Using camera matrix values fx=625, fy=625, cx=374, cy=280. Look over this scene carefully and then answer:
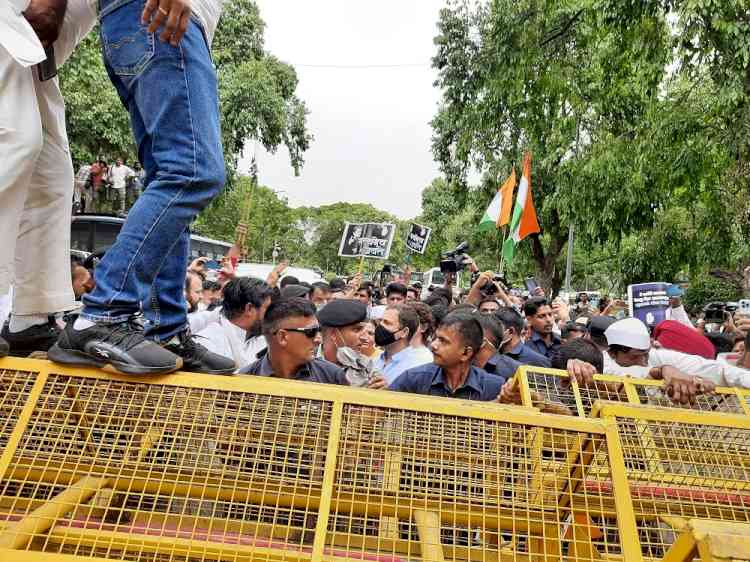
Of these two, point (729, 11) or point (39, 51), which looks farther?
point (729, 11)

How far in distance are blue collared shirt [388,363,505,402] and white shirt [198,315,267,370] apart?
3.73 feet

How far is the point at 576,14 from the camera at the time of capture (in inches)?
396

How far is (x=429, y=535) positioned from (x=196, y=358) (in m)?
1.03

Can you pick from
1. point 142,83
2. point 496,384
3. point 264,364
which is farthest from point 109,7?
point 496,384

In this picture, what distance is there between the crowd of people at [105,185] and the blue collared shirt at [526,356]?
11566 mm

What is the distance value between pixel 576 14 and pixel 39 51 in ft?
32.3

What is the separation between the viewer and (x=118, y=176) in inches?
606

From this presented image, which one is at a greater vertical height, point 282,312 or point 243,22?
point 243,22

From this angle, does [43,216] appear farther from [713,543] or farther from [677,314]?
[677,314]

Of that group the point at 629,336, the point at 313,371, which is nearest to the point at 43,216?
the point at 313,371

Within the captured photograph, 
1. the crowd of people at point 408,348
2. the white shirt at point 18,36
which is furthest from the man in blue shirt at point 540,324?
Result: the white shirt at point 18,36

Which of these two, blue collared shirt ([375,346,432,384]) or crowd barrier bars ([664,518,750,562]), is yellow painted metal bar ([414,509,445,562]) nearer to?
crowd barrier bars ([664,518,750,562])

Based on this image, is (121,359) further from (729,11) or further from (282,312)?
(729,11)

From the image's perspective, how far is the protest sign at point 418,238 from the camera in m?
13.8
